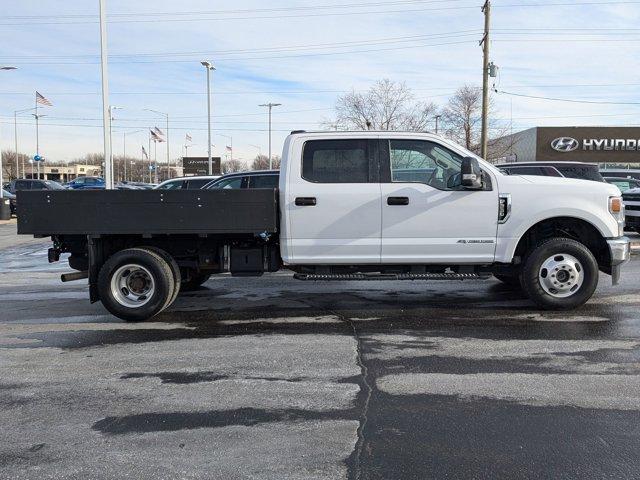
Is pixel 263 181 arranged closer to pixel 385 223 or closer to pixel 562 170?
pixel 385 223

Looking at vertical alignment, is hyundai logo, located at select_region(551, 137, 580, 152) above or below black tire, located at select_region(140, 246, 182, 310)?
above

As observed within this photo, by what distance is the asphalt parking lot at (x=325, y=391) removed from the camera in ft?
11.2

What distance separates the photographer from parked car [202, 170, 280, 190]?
40.5ft

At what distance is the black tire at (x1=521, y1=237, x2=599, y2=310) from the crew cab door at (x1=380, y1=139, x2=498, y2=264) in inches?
20.0

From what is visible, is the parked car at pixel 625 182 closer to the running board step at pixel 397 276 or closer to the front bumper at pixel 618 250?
the front bumper at pixel 618 250

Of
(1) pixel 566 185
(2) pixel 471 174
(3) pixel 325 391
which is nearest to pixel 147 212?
(3) pixel 325 391

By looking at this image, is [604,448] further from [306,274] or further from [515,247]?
[306,274]

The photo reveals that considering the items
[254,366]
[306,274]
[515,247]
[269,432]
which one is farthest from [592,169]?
[269,432]

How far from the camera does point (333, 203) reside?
22.3 feet

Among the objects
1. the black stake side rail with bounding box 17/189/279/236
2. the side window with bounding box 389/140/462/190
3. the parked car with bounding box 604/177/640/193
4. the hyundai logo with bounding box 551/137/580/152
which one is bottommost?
the black stake side rail with bounding box 17/189/279/236

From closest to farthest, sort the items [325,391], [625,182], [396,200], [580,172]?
1. [325,391]
2. [396,200]
3. [580,172]
4. [625,182]

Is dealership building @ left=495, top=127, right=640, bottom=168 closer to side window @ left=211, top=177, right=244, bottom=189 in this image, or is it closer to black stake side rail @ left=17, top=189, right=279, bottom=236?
side window @ left=211, top=177, right=244, bottom=189

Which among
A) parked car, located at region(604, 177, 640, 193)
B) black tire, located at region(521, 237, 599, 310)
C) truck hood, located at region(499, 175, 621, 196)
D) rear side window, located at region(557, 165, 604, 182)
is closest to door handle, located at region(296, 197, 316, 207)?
truck hood, located at region(499, 175, 621, 196)

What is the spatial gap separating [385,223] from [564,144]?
4541 cm
